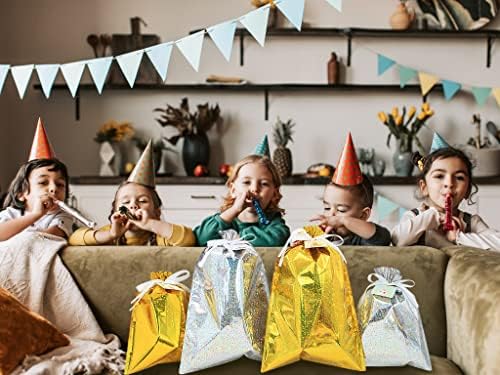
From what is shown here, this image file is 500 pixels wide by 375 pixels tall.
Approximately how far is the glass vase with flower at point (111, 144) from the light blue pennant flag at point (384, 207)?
5.35 ft

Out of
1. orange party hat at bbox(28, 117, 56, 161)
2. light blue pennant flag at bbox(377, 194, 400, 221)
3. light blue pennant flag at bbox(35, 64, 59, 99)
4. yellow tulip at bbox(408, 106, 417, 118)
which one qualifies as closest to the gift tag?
orange party hat at bbox(28, 117, 56, 161)

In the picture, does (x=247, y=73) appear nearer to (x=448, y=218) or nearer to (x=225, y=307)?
(x=448, y=218)

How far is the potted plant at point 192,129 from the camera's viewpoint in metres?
4.95

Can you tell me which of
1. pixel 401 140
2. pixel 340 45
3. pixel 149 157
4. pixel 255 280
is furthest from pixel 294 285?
pixel 340 45

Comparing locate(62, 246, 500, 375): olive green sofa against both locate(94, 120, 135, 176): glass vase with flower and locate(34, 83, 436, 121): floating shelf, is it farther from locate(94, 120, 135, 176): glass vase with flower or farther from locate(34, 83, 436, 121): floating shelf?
locate(34, 83, 436, 121): floating shelf

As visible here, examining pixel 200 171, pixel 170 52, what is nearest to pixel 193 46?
pixel 170 52

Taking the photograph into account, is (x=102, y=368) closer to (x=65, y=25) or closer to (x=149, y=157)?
(x=149, y=157)

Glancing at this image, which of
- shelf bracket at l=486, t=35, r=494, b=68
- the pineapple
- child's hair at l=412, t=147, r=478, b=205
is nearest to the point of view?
child's hair at l=412, t=147, r=478, b=205

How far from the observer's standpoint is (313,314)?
1961 millimetres

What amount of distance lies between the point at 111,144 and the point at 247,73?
3.27 feet

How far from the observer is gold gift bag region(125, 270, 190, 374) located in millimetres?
1981

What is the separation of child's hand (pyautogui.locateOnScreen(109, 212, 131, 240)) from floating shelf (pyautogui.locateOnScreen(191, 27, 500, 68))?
2.85 metres

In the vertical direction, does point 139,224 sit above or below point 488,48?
below


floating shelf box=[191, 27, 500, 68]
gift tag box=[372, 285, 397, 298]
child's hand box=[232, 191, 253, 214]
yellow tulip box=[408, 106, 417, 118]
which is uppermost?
floating shelf box=[191, 27, 500, 68]
